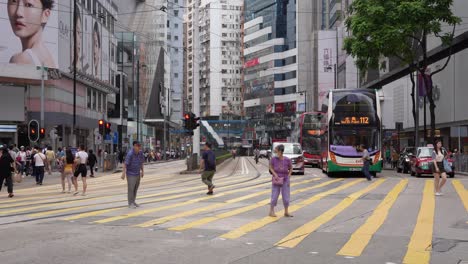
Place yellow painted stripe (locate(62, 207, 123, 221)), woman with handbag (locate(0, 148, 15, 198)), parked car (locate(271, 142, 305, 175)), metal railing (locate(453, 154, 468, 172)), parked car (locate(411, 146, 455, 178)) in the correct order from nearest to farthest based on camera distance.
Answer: yellow painted stripe (locate(62, 207, 123, 221)) → woman with handbag (locate(0, 148, 15, 198)) → parked car (locate(411, 146, 455, 178)) → parked car (locate(271, 142, 305, 175)) → metal railing (locate(453, 154, 468, 172))

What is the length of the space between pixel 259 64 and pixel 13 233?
11444 centimetres

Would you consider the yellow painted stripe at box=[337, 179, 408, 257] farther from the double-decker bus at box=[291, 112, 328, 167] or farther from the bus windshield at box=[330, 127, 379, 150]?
the double-decker bus at box=[291, 112, 328, 167]

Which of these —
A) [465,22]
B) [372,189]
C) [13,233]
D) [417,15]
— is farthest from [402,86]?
[13,233]

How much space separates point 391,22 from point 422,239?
27303 millimetres

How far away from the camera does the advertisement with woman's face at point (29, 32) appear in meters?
44.6

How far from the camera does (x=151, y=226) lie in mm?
11086

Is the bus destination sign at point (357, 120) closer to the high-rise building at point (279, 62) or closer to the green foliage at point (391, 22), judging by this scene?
the green foliage at point (391, 22)

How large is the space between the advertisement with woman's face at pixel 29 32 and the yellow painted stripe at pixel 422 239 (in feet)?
124

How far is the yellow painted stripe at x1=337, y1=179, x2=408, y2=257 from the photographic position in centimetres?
870

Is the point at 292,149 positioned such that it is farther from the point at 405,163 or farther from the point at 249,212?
the point at 249,212

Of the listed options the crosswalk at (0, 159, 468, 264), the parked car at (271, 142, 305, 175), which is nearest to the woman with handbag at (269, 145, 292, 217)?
the crosswalk at (0, 159, 468, 264)

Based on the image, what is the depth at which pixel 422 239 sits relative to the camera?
32.0 feet

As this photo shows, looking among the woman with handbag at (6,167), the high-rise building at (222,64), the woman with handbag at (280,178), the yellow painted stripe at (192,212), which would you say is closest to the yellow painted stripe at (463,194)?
the woman with handbag at (280,178)

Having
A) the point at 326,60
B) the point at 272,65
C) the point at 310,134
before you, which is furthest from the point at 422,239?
the point at 272,65
